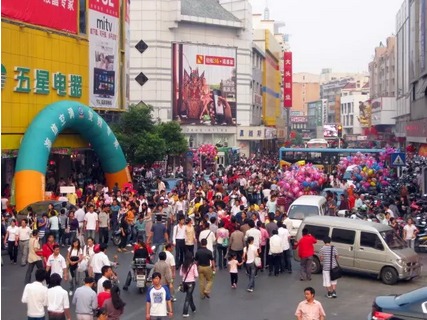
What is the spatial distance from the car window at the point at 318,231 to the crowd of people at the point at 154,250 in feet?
2.07

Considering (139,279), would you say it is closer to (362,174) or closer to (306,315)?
(306,315)

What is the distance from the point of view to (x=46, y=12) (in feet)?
103

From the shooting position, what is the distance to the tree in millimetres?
44209

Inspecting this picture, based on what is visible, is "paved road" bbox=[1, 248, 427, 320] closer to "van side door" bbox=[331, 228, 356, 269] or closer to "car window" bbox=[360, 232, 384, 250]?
"van side door" bbox=[331, 228, 356, 269]

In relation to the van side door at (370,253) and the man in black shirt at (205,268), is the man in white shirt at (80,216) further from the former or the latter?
the van side door at (370,253)

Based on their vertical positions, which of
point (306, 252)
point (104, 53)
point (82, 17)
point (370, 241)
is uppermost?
point (82, 17)

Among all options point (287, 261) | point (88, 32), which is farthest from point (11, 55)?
point (287, 261)

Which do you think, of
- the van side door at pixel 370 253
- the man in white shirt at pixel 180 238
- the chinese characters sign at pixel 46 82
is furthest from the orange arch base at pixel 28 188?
the van side door at pixel 370 253

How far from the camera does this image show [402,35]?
77125 mm

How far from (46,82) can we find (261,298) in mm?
18344

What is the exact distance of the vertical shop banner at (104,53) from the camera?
117 ft

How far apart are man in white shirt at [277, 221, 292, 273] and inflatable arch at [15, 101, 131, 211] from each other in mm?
A: 11277

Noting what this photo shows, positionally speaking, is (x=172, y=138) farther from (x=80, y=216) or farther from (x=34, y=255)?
(x=34, y=255)

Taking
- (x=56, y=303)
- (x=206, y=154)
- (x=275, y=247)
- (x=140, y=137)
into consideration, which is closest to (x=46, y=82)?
(x=140, y=137)
